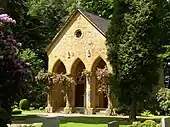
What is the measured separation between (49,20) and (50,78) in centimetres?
2054

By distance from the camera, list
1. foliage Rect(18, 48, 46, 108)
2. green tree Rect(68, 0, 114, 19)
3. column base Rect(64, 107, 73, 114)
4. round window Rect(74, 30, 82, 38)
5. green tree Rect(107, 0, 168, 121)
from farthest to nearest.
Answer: green tree Rect(68, 0, 114, 19) < round window Rect(74, 30, 82, 38) < column base Rect(64, 107, 73, 114) < foliage Rect(18, 48, 46, 108) < green tree Rect(107, 0, 168, 121)

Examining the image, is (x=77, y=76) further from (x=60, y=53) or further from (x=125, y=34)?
(x=125, y=34)

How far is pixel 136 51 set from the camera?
78.1 ft

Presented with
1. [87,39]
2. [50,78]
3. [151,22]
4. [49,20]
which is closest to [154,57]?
[151,22]

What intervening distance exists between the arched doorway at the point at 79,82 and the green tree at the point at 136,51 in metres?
12.2

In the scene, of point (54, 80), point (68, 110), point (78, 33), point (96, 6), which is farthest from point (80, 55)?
point (96, 6)

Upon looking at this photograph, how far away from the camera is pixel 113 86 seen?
24.9 m

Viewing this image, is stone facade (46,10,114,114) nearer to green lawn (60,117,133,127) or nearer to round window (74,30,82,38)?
round window (74,30,82,38)

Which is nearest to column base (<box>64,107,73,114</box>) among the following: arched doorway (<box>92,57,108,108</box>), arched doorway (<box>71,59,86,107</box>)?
arched doorway (<box>92,57,108,108</box>)

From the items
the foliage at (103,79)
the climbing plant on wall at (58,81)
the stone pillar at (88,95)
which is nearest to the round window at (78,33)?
the climbing plant on wall at (58,81)

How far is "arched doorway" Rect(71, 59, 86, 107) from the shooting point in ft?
120

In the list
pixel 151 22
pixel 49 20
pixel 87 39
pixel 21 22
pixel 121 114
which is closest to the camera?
pixel 151 22

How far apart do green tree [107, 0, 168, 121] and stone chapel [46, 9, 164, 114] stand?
9749 mm

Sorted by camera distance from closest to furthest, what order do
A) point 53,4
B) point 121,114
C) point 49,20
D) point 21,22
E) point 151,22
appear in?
point 151,22 < point 21,22 < point 121,114 < point 49,20 < point 53,4
